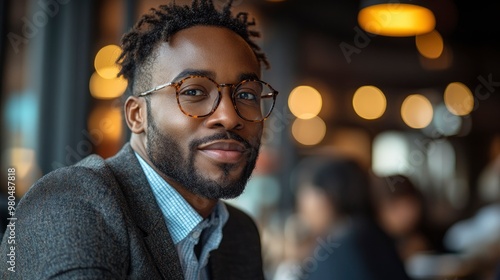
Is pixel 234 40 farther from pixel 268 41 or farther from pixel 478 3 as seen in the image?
pixel 478 3

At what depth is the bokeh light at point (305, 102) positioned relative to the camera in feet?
27.2

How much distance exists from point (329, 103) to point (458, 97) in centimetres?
222

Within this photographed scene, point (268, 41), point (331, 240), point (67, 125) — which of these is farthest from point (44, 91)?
point (268, 41)

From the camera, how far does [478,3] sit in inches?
336

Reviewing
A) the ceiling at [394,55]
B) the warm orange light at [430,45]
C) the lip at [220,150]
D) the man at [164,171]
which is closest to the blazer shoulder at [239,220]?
the man at [164,171]

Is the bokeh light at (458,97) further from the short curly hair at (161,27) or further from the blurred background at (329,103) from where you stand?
the short curly hair at (161,27)

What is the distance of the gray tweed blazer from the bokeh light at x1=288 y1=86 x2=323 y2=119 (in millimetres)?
6738

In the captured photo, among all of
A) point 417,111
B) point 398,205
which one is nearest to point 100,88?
point 398,205

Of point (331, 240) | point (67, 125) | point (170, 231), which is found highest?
point (170, 231)

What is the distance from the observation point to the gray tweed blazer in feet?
3.43

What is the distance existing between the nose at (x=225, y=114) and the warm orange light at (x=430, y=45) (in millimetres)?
8317

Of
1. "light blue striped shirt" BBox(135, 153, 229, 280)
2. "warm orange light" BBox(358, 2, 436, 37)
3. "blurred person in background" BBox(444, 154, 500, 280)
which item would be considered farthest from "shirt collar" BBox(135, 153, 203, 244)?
"blurred person in background" BBox(444, 154, 500, 280)

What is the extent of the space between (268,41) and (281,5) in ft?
1.58

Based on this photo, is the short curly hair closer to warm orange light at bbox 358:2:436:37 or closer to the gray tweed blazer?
the gray tweed blazer
